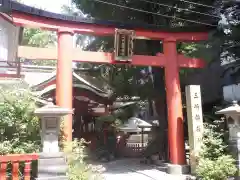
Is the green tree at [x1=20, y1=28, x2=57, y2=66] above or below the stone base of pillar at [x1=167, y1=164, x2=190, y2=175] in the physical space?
above

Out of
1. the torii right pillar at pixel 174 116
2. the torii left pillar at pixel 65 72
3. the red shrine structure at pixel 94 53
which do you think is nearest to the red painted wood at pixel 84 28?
the red shrine structure at pixel 94 53

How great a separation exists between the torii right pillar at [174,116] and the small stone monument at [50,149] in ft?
15.6

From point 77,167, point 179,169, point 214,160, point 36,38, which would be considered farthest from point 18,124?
point 36,38

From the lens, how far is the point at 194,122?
362 inches

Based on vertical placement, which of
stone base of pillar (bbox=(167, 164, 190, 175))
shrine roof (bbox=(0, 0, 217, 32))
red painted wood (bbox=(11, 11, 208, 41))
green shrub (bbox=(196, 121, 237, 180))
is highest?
shrine roof (bbox=(0, 0, 217, 32))

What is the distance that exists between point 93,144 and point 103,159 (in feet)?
6.58

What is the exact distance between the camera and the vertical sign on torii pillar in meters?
8.96

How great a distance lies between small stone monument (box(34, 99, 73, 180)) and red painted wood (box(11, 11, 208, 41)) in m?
3.50

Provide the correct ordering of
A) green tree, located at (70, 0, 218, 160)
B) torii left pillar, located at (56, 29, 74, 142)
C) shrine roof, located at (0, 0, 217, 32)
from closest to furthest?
shrine roof, located at (0, 0, 217, 32) → torii left pillar, located at (56, 29, 74, 142) → green tree, located at (70, 0, 218, 160)

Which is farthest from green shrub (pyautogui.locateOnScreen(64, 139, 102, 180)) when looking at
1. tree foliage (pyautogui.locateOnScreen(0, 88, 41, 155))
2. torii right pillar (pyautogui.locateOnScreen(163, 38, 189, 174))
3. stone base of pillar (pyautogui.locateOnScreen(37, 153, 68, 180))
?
torii right pillar (pyautogui.locateOnScreen(163, 38, 189, 174))

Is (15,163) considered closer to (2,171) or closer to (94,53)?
(2,171)

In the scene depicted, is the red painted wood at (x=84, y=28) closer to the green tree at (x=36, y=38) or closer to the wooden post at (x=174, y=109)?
the wooden post at (x=174, y=109)

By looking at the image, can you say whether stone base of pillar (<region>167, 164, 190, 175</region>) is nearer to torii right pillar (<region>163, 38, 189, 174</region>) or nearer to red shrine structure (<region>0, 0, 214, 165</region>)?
torii right pillar (<region>163, 38, 189, 174</region>)

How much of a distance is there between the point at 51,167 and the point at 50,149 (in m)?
0.47
